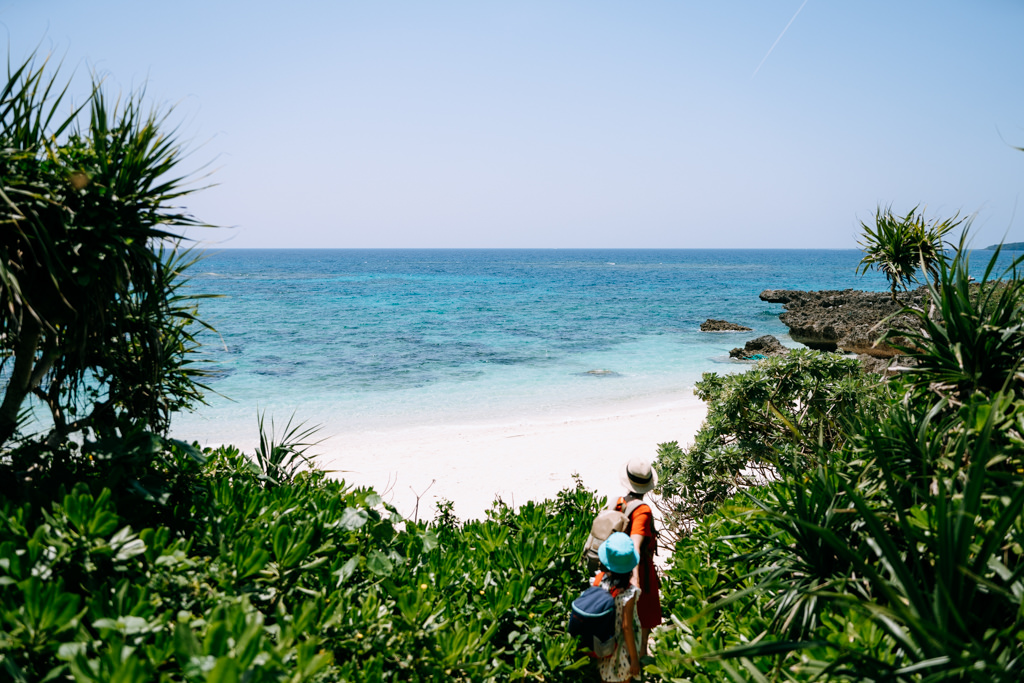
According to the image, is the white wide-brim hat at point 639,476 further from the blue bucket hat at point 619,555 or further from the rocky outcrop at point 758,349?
the rocky outcrop at point 758,349

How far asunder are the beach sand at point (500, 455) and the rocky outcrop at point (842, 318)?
8681 millimetres

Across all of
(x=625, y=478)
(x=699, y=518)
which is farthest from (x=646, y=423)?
(x=625, y=478)

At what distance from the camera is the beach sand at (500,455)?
29.8ft

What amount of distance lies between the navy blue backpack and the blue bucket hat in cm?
17

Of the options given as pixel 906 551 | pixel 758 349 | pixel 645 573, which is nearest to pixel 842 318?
pixel 758 349

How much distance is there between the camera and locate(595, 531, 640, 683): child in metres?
3.45

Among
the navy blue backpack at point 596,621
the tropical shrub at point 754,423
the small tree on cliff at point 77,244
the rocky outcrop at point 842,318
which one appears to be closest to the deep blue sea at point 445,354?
the small tree on cliff at point 77,244

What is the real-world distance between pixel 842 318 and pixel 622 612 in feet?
92.3

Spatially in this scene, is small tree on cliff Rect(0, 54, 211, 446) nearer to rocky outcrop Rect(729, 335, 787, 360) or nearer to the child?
the child

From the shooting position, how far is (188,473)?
360cm

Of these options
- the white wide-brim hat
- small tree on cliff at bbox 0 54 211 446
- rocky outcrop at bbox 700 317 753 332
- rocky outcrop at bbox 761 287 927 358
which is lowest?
rocky outcrop at bbox 700 317 753 332

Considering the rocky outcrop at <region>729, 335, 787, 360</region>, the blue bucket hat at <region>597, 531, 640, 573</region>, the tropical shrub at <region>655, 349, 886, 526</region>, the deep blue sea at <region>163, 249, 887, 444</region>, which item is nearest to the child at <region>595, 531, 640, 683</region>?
the blue bucket hat at <region>597, 531, 640, 573</region>

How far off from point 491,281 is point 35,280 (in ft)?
227

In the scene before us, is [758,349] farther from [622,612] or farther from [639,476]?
[622,612]
